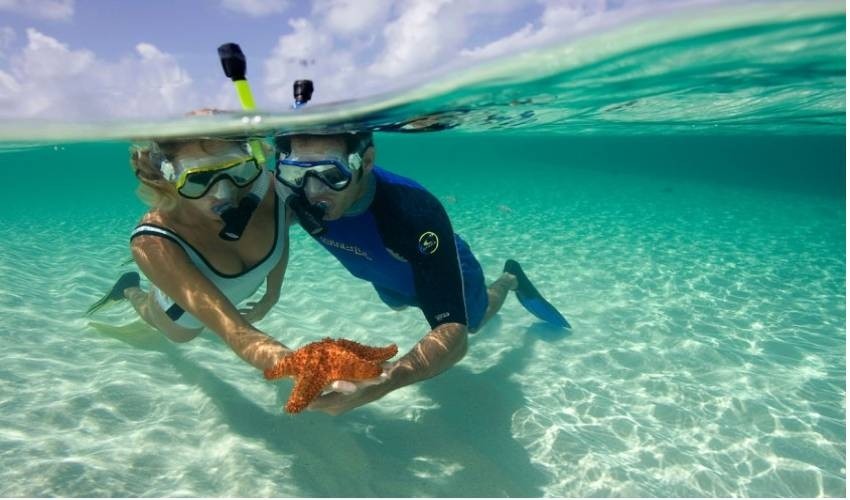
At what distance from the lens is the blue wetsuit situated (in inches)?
152

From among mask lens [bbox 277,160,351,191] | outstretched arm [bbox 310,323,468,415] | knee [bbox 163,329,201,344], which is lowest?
knee [bbox 163,329,201,344]

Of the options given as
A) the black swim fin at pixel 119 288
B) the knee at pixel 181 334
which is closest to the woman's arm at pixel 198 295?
the knee at pixel 181 334

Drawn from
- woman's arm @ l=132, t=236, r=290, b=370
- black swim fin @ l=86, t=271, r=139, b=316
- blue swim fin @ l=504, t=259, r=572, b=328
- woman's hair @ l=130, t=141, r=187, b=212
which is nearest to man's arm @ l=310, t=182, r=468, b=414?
woman's arm @ l=132, t=236, r=290, b=370

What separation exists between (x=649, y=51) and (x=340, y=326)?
19.6 ft

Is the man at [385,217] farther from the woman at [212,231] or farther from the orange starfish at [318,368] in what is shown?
the orange starfish at [318,368]

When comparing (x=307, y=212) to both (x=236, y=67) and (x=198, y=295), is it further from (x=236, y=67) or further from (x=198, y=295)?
(x=236, y=67)

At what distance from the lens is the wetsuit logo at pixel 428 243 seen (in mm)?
3895

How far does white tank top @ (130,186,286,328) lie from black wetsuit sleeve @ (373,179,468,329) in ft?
3.86

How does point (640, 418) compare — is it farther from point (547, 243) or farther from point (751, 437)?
point (547, 243)

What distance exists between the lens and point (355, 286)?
926 cm

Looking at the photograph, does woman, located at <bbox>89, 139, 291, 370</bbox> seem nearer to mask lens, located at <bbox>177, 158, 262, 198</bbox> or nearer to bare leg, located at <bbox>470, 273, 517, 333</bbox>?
mask lens, located at <bbox>177, 158, 262, 198</bbox>

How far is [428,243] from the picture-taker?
3902 mm

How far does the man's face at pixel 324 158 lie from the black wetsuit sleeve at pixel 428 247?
314 mm

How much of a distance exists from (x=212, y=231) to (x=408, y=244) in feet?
6.19
